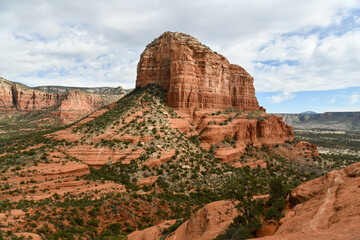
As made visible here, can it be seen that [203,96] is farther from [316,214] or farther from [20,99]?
[20,99]

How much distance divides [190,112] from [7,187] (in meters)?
45.0

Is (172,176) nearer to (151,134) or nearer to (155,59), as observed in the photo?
(151,134)

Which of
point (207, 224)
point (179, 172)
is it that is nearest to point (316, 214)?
point (207, 224)

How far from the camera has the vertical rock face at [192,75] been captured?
5888cm

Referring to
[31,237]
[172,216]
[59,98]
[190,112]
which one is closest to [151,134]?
[190,112]

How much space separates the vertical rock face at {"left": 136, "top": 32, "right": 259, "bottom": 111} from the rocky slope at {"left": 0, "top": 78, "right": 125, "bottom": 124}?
98627mm

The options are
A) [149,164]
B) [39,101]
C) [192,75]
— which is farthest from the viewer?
[39,101]

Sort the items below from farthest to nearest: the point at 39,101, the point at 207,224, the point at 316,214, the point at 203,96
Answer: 1. the point at 39,101
2. the point at 203,96
3. the point at 207,224
4. the point at 316,214

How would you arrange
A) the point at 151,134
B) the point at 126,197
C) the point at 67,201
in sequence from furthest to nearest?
the point at 151,134 < the point at 126,197 < the point at 67,201

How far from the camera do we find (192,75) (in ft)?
196

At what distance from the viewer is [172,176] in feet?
131

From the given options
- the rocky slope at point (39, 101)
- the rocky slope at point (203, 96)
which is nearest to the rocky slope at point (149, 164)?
the rocky slope at point (203, 96)

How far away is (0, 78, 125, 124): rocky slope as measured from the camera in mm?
144500

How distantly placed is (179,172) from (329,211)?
3214cm
